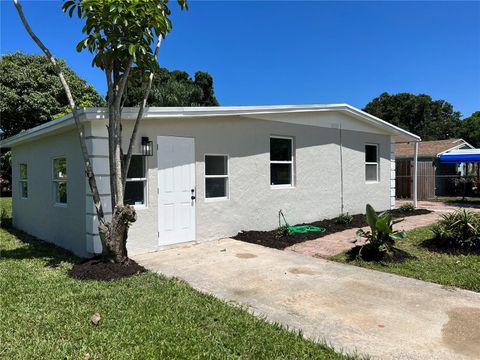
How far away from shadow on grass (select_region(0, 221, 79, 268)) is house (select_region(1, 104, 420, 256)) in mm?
225

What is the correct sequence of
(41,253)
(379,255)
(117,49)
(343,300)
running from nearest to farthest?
(343,300) → (117,49) → (379,255) → (41,253)

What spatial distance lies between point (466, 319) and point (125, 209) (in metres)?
4.75

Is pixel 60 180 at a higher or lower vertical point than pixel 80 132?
lower

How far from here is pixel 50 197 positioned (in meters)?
9.13

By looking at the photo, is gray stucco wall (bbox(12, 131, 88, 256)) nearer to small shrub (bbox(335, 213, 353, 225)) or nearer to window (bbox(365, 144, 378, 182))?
small shrub (bbox(335, 213, 353, 225))

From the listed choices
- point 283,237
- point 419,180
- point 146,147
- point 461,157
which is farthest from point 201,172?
point 461,157

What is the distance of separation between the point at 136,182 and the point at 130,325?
13.1ft

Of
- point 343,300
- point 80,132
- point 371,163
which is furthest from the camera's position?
point 371,163

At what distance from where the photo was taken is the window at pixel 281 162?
1014 cm

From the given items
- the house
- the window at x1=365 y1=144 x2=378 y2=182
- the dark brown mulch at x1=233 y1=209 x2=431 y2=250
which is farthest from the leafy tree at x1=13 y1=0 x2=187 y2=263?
the window at x1=365 y1=144 x2=378 y2=182

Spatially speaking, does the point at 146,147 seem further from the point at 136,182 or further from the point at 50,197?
the point at 50,197

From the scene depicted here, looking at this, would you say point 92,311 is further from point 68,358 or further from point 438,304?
point 438,304

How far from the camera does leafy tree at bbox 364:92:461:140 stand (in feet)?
162

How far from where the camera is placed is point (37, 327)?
395 cm
